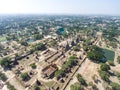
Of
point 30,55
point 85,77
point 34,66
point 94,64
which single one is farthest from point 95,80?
point 30,55

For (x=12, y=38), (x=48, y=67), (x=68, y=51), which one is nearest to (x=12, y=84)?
(x=48, y=67)

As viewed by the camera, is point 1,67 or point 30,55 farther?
point 30,55

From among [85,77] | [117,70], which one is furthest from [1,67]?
[117,70]

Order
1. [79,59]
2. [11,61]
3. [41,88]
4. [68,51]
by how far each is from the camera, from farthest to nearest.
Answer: [68,51] < [79,59] < [11,61] < [41,88]

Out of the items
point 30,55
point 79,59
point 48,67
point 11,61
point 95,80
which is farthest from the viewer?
point 30,55

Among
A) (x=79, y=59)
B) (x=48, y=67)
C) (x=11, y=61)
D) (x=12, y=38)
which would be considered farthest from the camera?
(x=12, y=38)

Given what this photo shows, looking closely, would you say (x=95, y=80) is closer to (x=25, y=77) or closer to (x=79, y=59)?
(x=79, y=59)

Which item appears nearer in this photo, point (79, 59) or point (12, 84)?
point (12, 84)

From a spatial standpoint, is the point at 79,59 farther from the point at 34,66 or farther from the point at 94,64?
the point at 34,66

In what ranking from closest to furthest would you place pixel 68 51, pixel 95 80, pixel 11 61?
pixel 95 80 → pixel 11 61 → pixel 68 51
